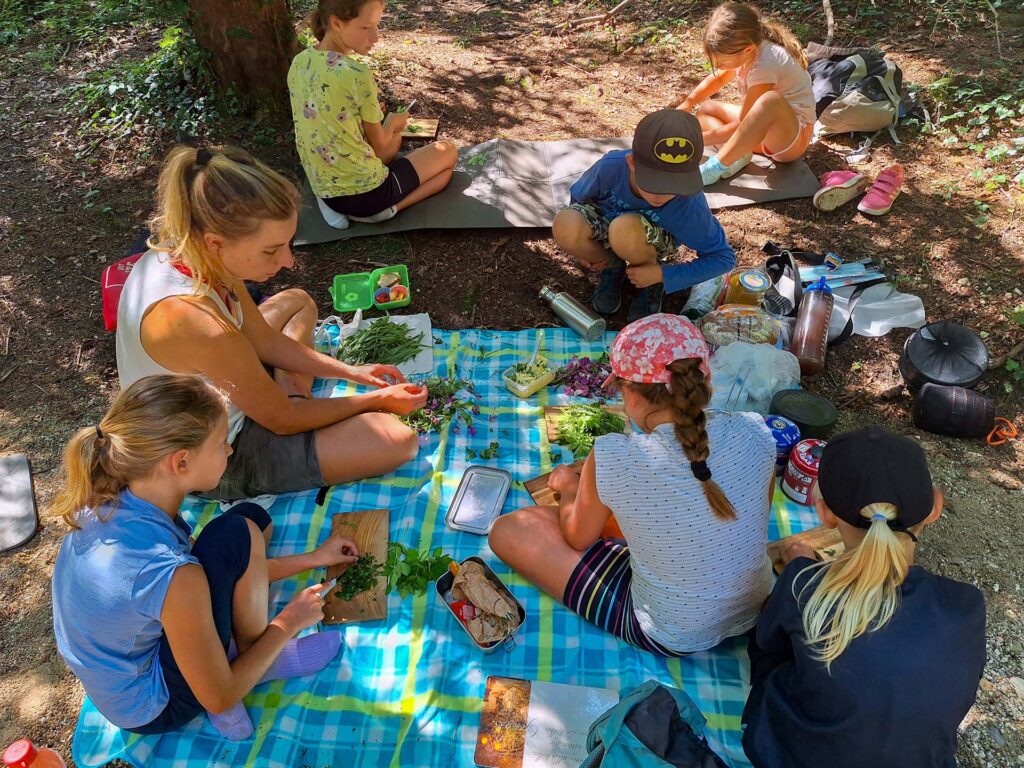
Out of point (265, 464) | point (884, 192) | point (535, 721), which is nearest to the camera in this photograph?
point (535, 721)

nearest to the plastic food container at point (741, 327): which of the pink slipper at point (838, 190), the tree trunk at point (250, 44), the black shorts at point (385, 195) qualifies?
the pink slipper at point (838, 190)

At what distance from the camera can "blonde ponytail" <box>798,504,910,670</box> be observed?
1.70 metres

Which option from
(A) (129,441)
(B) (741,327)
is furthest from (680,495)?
(B) (741,327)

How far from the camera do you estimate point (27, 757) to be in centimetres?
200

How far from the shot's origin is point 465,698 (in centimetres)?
236

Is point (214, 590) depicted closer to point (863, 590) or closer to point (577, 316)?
point (863, 590)

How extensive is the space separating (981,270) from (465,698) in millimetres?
3793

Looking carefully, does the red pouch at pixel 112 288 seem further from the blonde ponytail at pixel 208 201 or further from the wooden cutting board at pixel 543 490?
the wooden cutting board at pixel 543 490

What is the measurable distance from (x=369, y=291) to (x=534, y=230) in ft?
3.98

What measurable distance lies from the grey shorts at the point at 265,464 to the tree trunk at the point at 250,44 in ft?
11.8

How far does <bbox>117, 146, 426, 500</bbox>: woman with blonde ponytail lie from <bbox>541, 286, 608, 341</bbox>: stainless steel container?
110cm

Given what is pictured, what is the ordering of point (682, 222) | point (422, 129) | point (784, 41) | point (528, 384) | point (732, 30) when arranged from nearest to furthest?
point (528, 384) → point (682, 222) → point (732, 30) → point (784, 41) → point (422, 129)

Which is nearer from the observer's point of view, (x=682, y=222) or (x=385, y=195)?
(x=682, y=222)

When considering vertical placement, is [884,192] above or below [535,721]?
above
